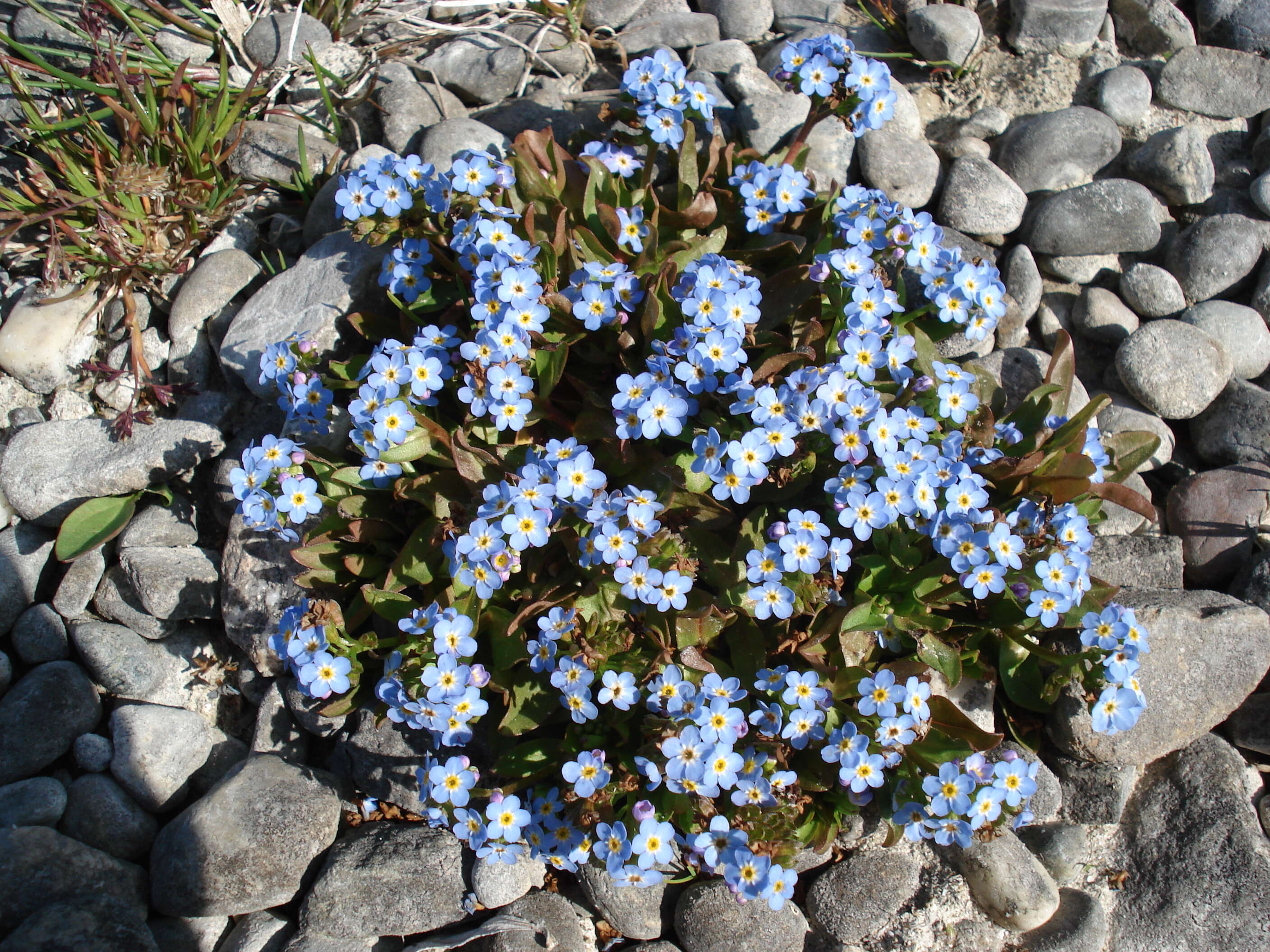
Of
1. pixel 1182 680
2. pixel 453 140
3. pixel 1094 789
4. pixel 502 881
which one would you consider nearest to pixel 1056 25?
pixel 453 140

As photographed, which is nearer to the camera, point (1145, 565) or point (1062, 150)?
point (1145, 565)

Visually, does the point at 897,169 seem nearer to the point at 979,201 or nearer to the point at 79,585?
the point at 979,201

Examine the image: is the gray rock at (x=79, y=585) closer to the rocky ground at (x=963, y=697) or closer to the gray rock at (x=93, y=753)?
the rocky ground at (x=963, y=697)

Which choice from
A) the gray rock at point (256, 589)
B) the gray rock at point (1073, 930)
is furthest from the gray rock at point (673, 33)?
the gray rock at point (1073, 930)

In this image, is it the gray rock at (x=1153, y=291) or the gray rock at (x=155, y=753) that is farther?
the gray rock at (x=1153, y=291)

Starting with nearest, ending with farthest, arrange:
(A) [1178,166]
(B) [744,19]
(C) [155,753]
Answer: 1. (C) [155,753]
2. (A) [1178,166]
3. (B) [744,19]

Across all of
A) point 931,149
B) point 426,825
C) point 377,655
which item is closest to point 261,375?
point 377,655

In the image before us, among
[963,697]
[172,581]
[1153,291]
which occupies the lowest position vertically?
[172,581]

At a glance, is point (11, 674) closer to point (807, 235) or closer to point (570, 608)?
point (570, 608)
